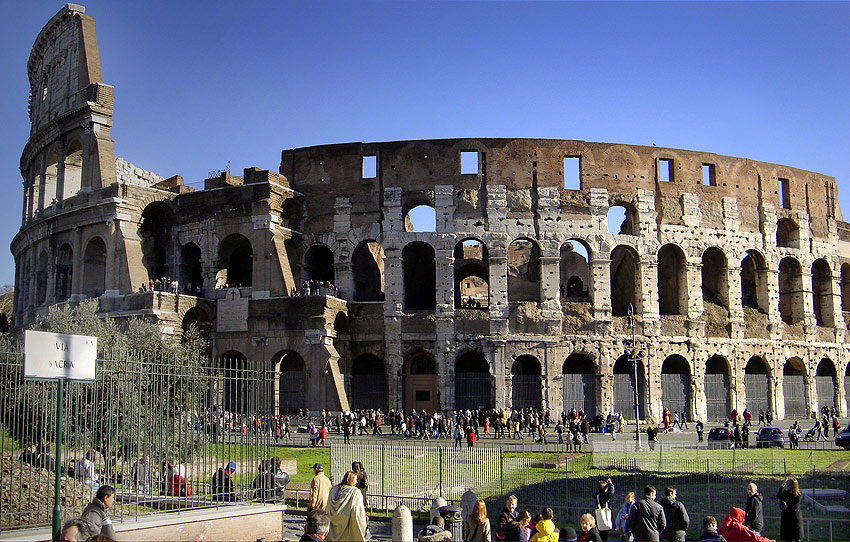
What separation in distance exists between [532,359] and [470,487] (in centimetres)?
1833

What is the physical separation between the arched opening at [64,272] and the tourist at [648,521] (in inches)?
1279

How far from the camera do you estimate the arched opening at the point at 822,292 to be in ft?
131

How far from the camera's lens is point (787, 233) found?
Answer: 39812 mm

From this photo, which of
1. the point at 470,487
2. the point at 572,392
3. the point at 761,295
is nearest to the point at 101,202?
the point at 572,392

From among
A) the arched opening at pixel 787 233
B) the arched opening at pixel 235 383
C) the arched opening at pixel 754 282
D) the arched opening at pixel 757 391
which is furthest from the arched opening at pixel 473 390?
the arched opening at pixel 787 233

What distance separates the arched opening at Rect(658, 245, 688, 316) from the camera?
36.5 m

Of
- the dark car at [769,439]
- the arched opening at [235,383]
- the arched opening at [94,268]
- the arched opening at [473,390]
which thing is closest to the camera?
the arched opening at [235,383]

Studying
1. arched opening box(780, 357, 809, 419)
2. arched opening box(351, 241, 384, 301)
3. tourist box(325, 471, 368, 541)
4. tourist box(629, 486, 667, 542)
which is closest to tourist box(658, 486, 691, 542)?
tourist box(629, 486, 667, 542)

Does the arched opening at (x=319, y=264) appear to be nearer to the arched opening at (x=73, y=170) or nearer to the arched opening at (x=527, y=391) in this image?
the arched opening at (x=527, y=391)

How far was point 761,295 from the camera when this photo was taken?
38188 mm

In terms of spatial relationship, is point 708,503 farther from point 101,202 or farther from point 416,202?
point 101,202

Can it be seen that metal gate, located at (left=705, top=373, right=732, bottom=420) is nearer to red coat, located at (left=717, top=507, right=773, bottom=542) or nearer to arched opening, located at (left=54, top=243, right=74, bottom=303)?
red coat, located at (left=717, top=507, right=773, bottom=542)

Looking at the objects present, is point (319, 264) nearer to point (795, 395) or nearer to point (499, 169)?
point (499, 169)

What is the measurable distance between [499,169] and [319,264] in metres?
8.91
